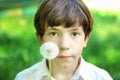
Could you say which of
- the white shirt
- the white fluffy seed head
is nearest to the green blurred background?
the white shirt

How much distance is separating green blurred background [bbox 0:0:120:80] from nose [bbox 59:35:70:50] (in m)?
0.87

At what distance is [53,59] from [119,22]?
1.22 metres

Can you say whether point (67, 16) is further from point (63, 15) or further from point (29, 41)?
point (29, 41)

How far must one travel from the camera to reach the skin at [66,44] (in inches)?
54.9

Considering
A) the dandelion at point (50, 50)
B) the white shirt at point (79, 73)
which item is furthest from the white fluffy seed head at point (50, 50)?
the white shirt at point (79, 73)

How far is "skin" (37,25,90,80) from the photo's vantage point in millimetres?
1396

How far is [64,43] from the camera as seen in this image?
4.54 feet

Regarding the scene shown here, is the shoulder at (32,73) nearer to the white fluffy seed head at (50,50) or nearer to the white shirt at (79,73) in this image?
the white shirt at (79,73)

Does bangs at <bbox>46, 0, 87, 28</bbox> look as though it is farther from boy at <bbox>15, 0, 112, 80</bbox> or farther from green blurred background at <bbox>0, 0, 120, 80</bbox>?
green blurred background at <bbox>0, 0, 120, 80</bbox>

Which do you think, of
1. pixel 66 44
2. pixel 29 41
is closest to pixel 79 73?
pixel 66 44

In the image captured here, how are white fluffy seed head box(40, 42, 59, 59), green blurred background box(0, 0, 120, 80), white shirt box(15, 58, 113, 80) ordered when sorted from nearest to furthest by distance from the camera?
white fluffy seed head box(40, 42, 59, 59)
white shirt box(15, 58, 113, 80)
green blurred background box(0, 0, 120, 80)

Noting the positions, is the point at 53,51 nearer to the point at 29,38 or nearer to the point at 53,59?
the point at 53,59

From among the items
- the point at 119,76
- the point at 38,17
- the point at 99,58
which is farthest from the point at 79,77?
the point at 99,58

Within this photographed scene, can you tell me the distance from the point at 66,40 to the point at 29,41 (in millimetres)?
1111
